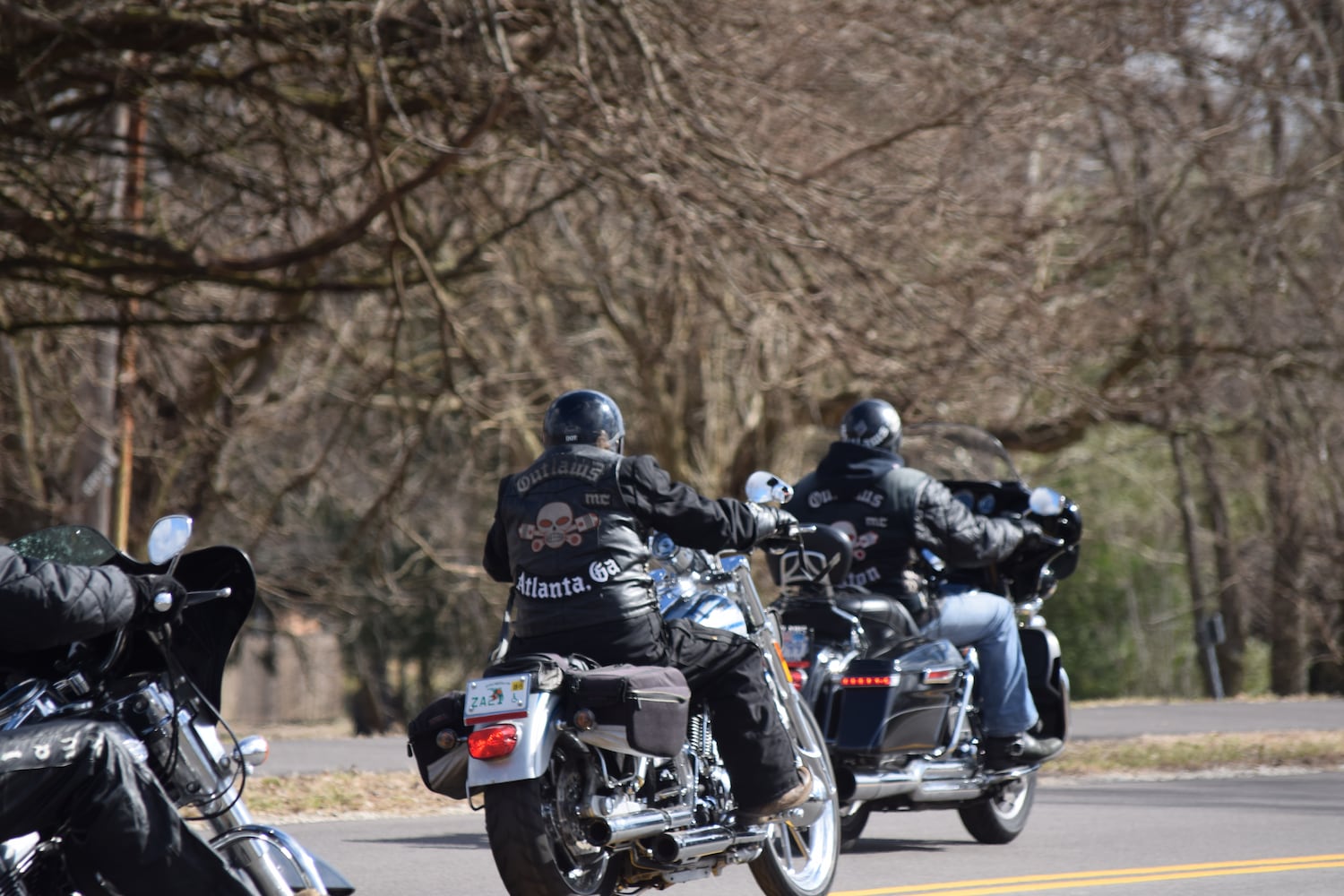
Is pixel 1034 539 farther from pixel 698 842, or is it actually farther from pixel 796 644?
pixel 698 842

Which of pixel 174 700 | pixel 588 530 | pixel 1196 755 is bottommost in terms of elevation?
pixel 1196 755

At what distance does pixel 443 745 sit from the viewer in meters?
5.02

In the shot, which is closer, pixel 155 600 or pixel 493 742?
pixel 155 600

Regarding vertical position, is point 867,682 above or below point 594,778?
below

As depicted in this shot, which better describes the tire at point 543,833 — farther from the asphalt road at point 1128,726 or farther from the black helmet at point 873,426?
the asphalt road at point 1128,726

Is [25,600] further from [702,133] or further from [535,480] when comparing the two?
[702,133]

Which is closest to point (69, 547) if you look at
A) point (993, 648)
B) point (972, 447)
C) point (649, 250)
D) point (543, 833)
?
point (543, 833)

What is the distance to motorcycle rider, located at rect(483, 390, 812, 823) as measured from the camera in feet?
17.0

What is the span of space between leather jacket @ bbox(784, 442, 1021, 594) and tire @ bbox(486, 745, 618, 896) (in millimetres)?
2636

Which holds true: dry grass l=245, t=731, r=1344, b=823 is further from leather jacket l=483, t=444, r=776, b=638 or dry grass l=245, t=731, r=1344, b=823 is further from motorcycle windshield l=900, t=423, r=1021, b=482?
leather jacket l=483, t=444, r=776, b=638

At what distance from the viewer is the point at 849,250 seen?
10672 mm

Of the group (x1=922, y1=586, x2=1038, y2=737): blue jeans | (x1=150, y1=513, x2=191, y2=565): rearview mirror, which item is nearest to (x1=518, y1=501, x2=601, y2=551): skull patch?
(x1=150, y1=513, x2=191, y2=565): rearview mirror

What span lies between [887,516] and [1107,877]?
1.74m

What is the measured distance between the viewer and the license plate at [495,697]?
15.7ft
